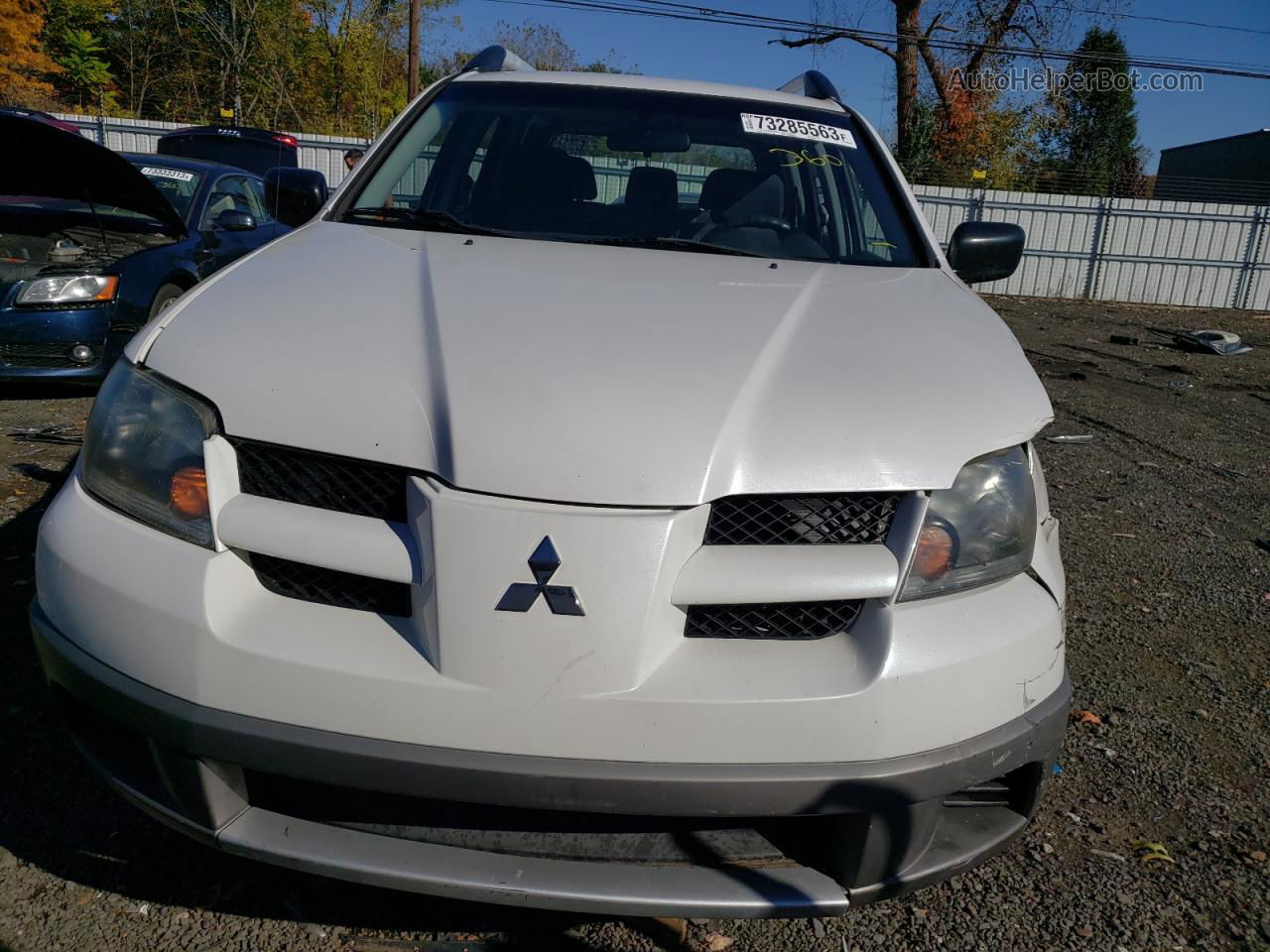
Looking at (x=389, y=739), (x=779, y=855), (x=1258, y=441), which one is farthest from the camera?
(x=1258, y=441)

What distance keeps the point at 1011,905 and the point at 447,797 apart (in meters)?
1.24

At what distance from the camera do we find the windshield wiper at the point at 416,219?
252 cm

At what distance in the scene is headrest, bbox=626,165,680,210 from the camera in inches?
112

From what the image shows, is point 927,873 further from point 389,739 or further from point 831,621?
point 389,739

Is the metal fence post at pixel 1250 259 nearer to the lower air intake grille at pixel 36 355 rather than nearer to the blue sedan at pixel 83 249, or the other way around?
the blue sedan at pixel 83 249

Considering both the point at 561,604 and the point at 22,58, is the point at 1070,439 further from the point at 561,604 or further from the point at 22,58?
the point at 22,58

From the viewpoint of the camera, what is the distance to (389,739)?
4.58ft

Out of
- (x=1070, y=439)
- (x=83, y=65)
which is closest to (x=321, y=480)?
(x=1070, y=439)

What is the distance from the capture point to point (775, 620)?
4.93 ft

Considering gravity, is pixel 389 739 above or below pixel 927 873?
above

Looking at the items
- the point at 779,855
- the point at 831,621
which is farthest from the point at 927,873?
the point at 831,621

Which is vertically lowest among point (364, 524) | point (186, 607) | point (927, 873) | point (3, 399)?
point (3, 399)

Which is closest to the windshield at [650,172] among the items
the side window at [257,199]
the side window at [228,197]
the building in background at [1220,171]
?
the side window at [228,197]

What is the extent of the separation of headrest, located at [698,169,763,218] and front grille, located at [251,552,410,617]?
186 cm
